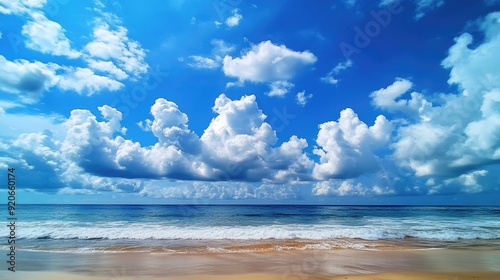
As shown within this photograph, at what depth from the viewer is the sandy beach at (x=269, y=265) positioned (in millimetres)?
9312

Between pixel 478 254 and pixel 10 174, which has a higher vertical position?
pixel 10 174

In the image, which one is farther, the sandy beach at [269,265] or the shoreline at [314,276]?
the sandy beach at [269,265]

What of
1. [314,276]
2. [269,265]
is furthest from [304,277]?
[269,265]

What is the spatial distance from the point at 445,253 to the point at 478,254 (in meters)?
1.75

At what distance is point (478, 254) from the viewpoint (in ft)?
44.6

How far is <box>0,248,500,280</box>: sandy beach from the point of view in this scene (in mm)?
9312

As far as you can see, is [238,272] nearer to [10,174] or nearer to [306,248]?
[306,248]

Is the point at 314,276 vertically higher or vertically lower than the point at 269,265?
higher

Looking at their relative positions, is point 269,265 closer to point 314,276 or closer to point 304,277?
point 304,277

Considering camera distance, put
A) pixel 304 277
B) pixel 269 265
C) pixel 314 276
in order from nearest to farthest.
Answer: pixel 304 277 < pixel 314 276 < pixel 269 265

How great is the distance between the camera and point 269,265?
35.2 ft

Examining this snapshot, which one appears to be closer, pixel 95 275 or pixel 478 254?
pixel 95 275

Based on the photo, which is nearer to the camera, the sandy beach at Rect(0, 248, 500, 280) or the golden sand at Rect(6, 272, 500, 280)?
the golden sand at Rect(6, 272, 500, 280)

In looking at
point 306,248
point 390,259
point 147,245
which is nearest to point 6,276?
point 147,245
